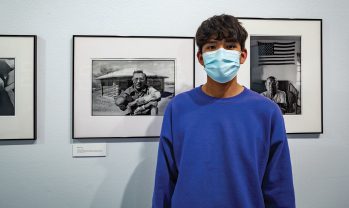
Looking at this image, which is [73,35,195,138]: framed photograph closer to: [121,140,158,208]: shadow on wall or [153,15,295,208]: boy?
[121,140,158,208]: shadow on wall

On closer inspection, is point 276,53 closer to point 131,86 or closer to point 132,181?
point 131,86

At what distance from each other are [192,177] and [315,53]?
0.85m

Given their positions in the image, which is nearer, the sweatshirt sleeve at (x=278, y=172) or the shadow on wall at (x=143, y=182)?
the sweatshirt sleeve at (x=278, y=172)

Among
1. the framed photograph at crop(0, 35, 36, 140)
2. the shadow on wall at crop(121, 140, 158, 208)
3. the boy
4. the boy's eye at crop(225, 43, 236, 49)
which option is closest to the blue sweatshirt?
the boy

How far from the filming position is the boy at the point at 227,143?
83cm

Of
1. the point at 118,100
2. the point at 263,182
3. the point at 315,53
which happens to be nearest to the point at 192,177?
the point at 263,182

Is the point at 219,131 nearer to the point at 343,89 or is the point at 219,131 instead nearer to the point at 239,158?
the point at 239,158

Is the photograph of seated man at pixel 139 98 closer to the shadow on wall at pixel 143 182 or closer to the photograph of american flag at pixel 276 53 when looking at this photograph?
the shadow on wall at pixel 143 182

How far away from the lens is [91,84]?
43.9 inches

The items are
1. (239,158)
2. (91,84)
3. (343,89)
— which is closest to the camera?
(239,158)

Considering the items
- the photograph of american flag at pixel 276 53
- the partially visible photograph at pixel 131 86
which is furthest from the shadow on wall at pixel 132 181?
the photograph of american flag at pixel 276 53

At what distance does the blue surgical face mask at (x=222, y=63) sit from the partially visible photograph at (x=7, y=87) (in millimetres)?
844

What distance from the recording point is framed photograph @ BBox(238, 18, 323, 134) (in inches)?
46.1

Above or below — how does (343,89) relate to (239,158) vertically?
above
